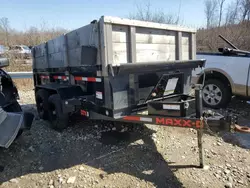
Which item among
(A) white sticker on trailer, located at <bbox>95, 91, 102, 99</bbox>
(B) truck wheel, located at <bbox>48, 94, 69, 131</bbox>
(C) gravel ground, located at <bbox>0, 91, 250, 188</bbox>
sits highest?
(A) white sticker on trailer, located at <bbox>95, 91, 102, 99</bbox>

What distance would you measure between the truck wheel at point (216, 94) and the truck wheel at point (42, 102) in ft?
13.6

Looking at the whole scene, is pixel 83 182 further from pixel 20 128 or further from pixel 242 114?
pixel 242 114

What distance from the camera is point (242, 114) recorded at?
221 inches

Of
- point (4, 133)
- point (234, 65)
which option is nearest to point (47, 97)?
point (4, 133)

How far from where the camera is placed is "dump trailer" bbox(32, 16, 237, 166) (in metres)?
3.05

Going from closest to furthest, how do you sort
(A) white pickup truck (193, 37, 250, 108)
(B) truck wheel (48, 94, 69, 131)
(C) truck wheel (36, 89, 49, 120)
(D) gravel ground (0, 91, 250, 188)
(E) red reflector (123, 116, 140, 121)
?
(D) gravel ground (0, 91, 250, 188) < (E) red reflector (123, 116, 140, 121) < (B) truck wheel (48, 94, 69, 131) < (C) truck wheel (36, 89, 49, 120) < (A) white pickup truck (193, 37, 250, 108)

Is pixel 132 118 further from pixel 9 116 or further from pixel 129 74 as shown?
pixel 9 116

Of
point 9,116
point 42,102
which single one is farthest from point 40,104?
point 9,116

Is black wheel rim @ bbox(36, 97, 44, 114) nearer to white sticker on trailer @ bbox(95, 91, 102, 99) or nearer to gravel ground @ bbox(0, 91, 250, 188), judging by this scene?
gravel ground @ bbox(0, 91, 250, 188)

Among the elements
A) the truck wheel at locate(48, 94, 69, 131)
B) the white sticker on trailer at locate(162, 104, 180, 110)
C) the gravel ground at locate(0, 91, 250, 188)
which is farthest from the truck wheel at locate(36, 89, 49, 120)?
the white sticker on trailer at locate(162, 104, 180, 110)

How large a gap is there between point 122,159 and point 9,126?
1.84m

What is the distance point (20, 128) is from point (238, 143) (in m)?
3.88

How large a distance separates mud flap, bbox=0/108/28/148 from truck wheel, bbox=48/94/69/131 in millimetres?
851

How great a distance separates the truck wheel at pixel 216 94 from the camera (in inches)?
220
